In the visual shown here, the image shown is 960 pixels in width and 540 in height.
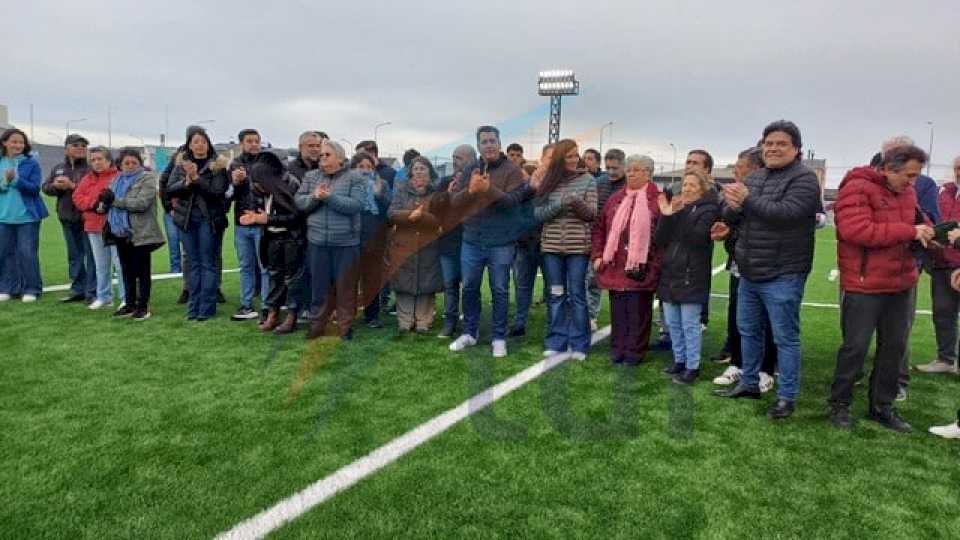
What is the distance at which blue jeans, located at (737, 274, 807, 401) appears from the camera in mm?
4164

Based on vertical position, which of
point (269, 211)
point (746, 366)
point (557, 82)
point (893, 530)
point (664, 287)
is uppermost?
point (557, 82)

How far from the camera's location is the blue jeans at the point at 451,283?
6.47 metres

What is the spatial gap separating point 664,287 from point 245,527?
3592 millimetres

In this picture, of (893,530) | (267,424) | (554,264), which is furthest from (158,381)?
(893,530)

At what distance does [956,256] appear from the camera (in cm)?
534

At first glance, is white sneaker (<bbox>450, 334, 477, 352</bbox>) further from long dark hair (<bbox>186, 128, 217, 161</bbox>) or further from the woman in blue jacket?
the woman in blue jacket

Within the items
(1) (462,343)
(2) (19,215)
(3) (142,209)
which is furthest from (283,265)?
(2) (19,215)

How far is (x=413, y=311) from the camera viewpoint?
6625mm

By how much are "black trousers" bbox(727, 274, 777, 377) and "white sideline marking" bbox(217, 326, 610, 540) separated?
1790mm

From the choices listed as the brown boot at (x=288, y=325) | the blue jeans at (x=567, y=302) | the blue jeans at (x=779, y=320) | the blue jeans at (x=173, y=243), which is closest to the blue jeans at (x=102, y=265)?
the blue jeans at (x=173, y=243)

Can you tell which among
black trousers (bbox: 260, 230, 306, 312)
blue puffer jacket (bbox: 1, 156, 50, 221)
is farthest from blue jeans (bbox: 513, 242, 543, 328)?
blue puffer jacket (bbox: 1, 156, 50, 221)

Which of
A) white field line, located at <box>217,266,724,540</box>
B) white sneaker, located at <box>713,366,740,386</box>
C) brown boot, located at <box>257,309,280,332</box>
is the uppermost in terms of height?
brown boot, located at <box>257,309,280,332</box>

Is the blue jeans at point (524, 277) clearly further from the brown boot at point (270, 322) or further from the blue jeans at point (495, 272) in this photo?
the brown boot at point (270, 322)

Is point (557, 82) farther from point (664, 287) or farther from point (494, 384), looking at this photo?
point (494, 384)
